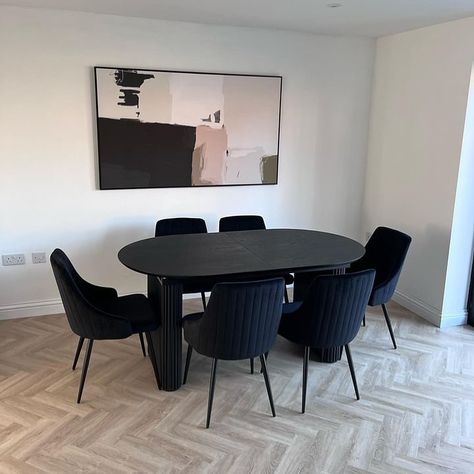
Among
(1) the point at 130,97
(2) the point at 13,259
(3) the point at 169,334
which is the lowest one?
(3) the point at 169,334

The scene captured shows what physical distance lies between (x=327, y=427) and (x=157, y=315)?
3.86 feet

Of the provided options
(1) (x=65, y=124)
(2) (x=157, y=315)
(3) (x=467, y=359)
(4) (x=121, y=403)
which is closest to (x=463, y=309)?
(3) (x=467, y=359)

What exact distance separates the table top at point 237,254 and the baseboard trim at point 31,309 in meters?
1.28

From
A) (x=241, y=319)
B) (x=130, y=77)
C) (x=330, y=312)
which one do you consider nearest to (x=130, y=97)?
(x=130, y=77)

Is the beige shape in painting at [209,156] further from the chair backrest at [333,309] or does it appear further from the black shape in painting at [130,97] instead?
the chair backrest at [333,309]

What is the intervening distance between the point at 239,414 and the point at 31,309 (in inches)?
86.9

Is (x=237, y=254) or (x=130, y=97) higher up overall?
(x=130, y=97)

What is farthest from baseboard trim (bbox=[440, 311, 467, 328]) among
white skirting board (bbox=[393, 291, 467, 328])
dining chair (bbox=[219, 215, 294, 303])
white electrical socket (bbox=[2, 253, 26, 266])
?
white electrical socket (bbox=[2, 253, 26, 266])

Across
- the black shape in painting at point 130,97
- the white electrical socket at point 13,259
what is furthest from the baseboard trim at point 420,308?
the white electrical socket at point 13,259

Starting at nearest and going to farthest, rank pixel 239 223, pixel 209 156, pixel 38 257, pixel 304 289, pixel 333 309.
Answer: pixel 333 309
pixel 304 289
pixel 38 257
pixel 239 223
pixel 209 156

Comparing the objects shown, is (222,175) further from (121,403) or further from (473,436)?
(473,436)

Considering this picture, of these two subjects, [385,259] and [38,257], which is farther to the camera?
[38,257]

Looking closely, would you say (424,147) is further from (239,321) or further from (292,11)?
(239,321)

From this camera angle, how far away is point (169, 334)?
291 centimetres
